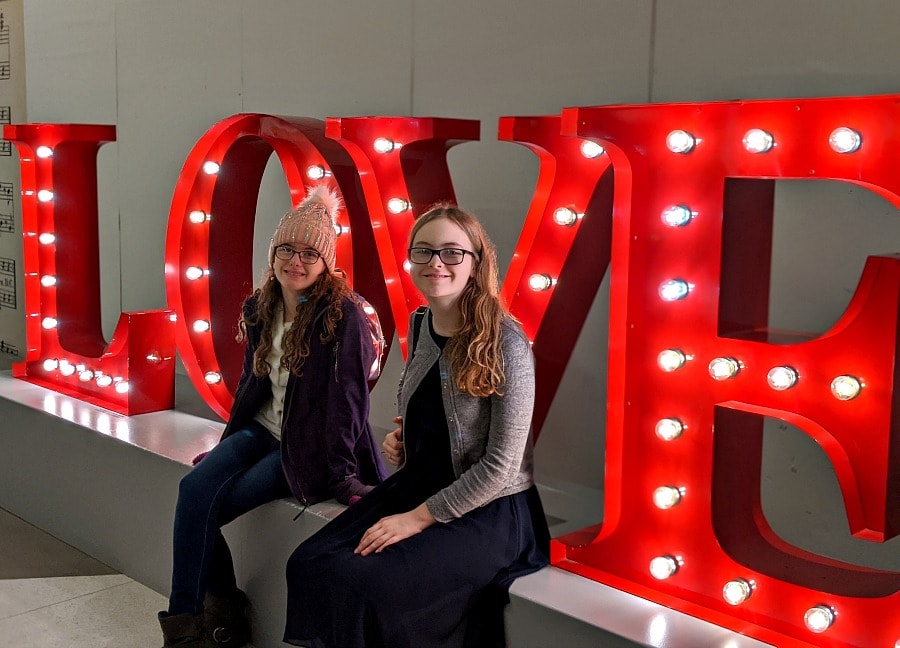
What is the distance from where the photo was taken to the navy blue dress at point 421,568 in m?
2.29

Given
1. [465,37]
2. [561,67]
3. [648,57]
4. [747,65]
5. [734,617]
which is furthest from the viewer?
[465,37]

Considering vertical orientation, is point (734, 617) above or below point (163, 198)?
below

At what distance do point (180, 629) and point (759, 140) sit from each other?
6.17 ft

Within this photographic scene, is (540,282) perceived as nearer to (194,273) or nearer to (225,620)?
(225,620)

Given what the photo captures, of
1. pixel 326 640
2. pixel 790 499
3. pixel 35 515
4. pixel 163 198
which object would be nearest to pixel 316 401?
pixel 326 640

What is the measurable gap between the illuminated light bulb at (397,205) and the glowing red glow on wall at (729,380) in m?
0.81

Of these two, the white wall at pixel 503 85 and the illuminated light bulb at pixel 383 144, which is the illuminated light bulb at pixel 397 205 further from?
the white wall at pixel 503 85

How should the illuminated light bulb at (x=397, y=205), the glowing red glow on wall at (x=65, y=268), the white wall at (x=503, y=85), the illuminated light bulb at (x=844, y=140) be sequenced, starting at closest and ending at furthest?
the illuminated light bulb at (x=844, y=140) < the white wall at (x=503, y=85) < the illuminated light bulb at (x=397, y=205) < the glowing red glow on wall at (x=65, y=268)

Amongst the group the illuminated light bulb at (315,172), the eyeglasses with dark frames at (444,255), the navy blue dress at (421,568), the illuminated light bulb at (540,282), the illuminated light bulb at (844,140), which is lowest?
the navy blue dress at (421,568)

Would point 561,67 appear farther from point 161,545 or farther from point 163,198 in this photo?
point 163,198

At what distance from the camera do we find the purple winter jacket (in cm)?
282

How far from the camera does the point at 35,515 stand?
3.93 m

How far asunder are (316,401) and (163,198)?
6.68 ft

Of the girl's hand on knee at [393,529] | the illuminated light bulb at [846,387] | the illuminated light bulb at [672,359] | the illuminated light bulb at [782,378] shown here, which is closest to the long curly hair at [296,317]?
the girl's hand on knee at [393,529]
